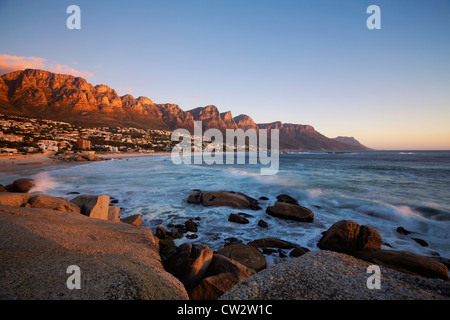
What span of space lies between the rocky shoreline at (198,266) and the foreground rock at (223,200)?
568cm

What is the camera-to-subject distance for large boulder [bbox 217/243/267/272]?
5.77 m

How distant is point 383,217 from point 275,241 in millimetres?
10141

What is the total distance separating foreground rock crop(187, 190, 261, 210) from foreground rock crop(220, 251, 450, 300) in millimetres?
9746

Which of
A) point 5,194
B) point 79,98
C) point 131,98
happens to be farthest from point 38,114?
point 5,194

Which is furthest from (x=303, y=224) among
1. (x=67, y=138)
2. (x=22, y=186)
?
(x=67, y=138)

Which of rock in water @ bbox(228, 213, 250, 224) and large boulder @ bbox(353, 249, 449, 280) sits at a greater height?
large boulder @ bbox(353, 249, 449, 280)

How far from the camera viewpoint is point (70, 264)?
3.20m

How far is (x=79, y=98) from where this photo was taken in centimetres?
13438

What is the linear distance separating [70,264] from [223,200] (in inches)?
429

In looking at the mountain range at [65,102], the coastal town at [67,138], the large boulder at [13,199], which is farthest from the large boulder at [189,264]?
the mountain range at [65,102]

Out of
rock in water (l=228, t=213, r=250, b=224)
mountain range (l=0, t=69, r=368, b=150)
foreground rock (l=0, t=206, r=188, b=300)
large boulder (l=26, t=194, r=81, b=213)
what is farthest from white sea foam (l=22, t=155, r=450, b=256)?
mountain range (l=0, t=69, r=368, b=150)

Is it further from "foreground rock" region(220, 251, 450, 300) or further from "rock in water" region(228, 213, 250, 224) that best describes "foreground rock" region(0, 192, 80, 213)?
"foreground rock" region(220, 251, 450, 300)

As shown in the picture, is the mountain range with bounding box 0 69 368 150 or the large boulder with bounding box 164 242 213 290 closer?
the large boulder with bounding box 164 242 213 290
